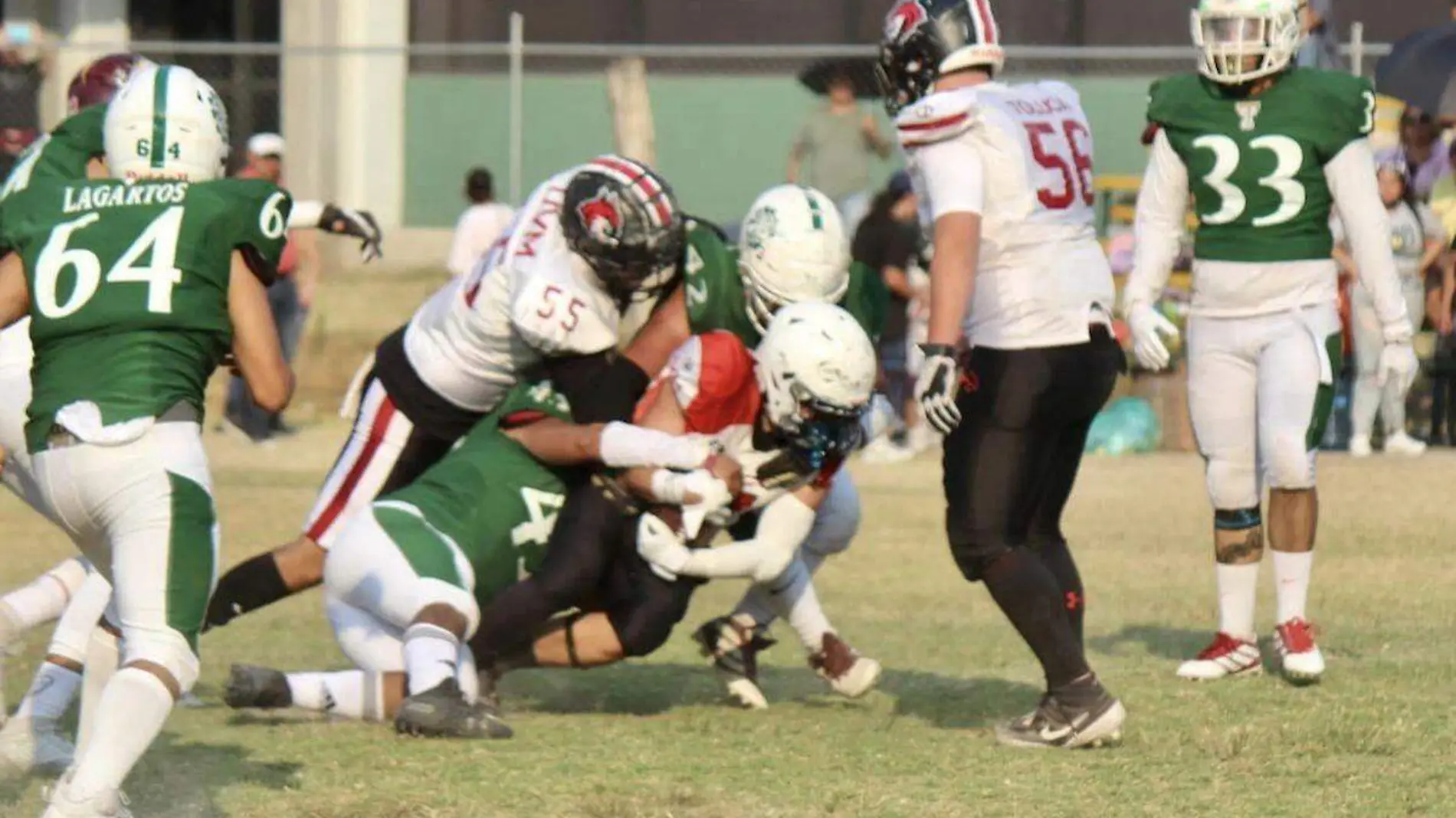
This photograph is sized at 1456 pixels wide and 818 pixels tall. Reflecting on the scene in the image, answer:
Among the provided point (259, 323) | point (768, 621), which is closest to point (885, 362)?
point (768, 621)

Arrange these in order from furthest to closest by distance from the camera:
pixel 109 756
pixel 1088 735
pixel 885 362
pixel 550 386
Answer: pixel 885 362 → pixel 550 386 → pixel 1088 735 → pixel 109 756

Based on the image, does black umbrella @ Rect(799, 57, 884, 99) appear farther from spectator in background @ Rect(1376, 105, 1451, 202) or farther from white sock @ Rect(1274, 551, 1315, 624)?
white sock @ Rect(1274, 551, 1315, 624)

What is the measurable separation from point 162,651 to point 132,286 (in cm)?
70

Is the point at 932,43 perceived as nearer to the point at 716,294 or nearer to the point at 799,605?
the point at 716,294

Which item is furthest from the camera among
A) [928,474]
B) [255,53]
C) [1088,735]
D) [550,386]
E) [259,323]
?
[255,53]

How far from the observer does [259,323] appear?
16.6 feet

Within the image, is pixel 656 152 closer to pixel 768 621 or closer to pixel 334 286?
pixel 334 286

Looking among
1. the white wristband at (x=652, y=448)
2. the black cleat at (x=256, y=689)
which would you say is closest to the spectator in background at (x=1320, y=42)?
the white wristband at (x=652, y=448)

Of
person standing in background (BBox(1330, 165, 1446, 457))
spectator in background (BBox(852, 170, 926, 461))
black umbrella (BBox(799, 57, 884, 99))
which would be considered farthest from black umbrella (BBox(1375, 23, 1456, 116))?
black umbrella (BBox(799, 57, 884, 99))

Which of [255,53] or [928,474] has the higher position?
[255,53]

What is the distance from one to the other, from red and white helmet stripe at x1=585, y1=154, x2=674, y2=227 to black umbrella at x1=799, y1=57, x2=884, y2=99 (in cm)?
961

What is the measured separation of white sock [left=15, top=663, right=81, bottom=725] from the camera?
19.7ft

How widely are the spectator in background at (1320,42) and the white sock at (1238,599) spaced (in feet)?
18.5

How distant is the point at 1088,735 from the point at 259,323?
7.21ft
